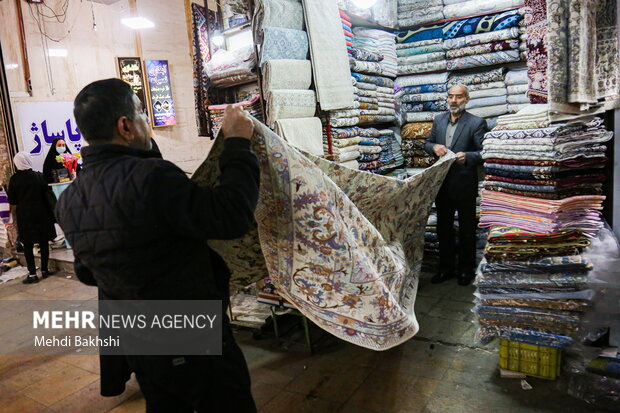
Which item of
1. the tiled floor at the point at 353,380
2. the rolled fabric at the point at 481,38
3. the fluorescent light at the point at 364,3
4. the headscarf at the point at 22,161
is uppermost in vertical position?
the fluorescent light at the point at 364,3

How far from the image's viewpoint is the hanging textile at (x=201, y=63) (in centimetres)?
397

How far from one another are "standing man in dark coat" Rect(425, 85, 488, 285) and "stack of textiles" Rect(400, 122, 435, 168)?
0.86 m

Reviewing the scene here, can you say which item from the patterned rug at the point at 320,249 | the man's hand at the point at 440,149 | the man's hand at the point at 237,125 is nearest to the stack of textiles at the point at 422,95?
the man's hand at the point at 440,149

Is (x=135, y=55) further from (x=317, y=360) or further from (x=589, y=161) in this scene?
(x=589, y=161)

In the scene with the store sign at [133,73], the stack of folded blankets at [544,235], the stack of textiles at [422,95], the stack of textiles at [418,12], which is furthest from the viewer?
the store sign at [133,73]

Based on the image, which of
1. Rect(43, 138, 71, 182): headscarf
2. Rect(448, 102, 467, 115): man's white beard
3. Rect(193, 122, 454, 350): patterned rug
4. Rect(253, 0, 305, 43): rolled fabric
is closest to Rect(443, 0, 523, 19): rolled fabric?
Rect(448, 102, 467, 115): man's white beard

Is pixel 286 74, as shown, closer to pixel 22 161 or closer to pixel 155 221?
pixel 155 221

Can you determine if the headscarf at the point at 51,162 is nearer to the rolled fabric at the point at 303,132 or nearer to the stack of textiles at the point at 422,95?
the rolled fabric at the point at 303,132

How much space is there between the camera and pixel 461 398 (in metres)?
2.31

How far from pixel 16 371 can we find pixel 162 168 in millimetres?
2756

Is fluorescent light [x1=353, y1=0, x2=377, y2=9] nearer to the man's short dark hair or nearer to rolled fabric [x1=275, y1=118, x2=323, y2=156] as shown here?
rolled fabric [x1=275, y1=118, x2=323, y2=156]

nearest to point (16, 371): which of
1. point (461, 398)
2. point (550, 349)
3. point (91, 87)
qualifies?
point (91, 87)

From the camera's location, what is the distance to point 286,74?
355cm

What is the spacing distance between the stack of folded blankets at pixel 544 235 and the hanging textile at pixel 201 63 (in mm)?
2587
